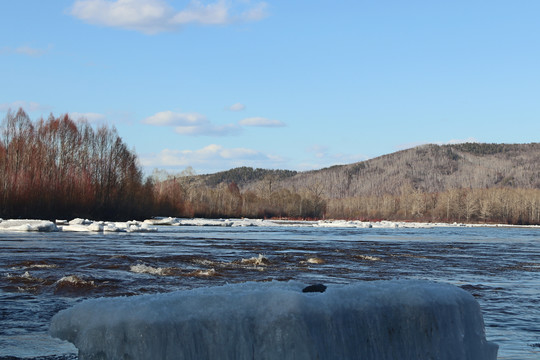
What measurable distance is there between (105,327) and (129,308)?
234mm

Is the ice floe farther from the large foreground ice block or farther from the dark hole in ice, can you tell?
the dark hole in ice

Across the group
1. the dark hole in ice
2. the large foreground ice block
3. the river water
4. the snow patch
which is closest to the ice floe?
the snow patch

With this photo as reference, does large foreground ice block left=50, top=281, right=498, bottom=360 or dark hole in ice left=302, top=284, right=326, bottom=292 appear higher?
dark hole in ice left=302, top=284, right=326, bottom=292

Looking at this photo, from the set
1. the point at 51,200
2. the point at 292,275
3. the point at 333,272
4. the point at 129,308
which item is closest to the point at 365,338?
the point at 129,308

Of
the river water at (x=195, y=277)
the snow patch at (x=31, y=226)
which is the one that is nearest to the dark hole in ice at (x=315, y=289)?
the river water at (x=195, y=277)

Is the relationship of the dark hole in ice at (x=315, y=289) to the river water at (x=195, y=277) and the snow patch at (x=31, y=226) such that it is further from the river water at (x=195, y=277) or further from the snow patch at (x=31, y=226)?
the snow patch at (x=31, y=226)

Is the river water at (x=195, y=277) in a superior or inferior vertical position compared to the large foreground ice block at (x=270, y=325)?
inferior

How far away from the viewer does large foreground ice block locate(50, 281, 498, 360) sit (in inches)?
179

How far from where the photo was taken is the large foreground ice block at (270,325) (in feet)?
14.9

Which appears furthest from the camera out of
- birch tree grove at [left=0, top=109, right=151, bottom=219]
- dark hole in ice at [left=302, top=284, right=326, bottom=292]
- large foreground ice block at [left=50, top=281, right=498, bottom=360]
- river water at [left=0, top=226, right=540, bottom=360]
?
birch tree grove at [left=0, top=109, right=151, bottom=219]

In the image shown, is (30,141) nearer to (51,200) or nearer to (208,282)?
(51,200)

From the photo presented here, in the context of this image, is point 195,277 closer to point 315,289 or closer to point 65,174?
point 315,289

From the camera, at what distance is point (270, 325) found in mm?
4652

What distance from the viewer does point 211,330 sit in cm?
458
